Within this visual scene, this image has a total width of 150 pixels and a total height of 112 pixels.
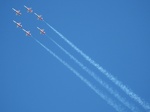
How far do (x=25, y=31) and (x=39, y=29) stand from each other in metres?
2.31

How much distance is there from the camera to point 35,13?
6700cm

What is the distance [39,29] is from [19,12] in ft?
17.1

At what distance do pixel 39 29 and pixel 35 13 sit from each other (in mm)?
3001

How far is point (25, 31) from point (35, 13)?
352 centimetres

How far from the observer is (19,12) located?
6825cm

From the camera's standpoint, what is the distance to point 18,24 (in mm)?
68250

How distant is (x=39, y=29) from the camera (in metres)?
65.9

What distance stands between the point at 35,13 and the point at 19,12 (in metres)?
3.09

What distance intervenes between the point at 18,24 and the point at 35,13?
3653 mm

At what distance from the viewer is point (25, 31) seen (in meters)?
66.1
